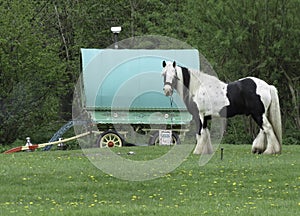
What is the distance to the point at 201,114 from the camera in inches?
714

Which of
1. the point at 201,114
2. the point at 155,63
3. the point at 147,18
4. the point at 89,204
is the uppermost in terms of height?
the point at 147,18

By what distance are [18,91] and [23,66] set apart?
97 centimetres

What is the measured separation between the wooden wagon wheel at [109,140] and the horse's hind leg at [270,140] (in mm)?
5539

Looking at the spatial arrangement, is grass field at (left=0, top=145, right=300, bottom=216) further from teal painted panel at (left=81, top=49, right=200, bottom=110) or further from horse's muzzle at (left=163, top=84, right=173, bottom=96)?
teal painted panel at (left=81, top=49, right=200, bottom=110)

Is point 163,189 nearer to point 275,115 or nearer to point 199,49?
point 275,115

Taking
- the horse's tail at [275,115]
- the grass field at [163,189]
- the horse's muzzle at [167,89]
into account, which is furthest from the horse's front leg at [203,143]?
the horse's tail at [275,115]

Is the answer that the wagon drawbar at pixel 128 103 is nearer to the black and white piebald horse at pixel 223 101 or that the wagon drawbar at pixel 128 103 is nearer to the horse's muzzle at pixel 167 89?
the black and white piebald horse at pixel 223 101

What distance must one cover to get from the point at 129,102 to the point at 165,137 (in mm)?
1565

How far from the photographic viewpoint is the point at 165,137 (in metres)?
22.0

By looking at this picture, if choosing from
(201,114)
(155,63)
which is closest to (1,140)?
(155,63)

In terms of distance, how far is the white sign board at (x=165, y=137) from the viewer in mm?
21906

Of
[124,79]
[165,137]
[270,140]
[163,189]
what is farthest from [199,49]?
[163,189]

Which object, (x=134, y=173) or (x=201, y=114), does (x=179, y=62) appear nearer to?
(x=201, y=114)

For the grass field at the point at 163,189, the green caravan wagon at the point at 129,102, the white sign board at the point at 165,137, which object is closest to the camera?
the grass field at the point at 163,189
